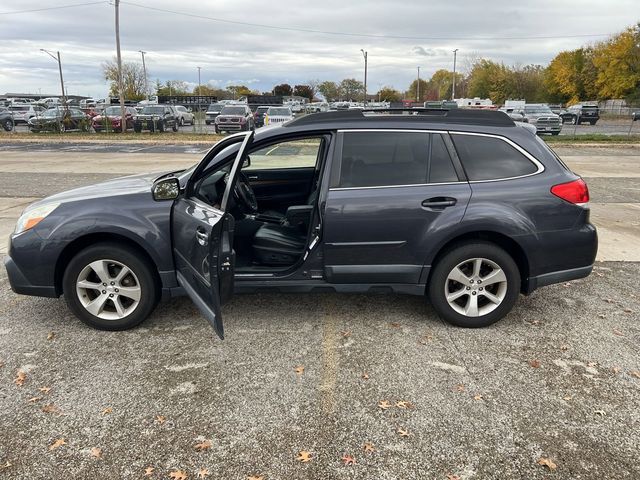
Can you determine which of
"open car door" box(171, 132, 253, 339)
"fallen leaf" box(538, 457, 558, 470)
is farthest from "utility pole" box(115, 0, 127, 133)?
"fallen leaf" box(538, 457, 558, 470)

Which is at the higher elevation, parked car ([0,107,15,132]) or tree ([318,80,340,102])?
tree ([318,80,340,102])

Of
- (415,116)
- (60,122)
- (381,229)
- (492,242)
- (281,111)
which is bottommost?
(492,242)

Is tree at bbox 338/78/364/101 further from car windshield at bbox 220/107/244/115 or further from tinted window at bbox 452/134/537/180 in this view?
tinted window at bbox 452/134/537/180

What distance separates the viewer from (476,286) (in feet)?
12.7

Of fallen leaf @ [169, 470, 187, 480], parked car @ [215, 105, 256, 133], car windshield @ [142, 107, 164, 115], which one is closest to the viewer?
fallen leaf @ [169, 470, 187, 480]

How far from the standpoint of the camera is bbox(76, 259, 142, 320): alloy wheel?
3771 mm

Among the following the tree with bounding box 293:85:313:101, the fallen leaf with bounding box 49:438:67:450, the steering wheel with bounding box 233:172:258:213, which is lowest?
the fallen leaf with bounding box 49:438:67:450

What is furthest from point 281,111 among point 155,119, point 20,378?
point 20,378

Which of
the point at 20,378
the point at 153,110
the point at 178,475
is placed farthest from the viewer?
the point at 153,110

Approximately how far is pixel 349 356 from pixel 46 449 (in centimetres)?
190

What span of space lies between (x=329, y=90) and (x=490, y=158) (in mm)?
108699

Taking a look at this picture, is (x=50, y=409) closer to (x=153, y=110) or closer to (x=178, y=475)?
(x=178, y=475)

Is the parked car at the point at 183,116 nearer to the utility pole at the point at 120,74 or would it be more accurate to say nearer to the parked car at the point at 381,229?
the utility pole at the point at 120,74

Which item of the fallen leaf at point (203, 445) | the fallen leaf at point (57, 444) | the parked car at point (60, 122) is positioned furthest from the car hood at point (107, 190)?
the parked car at point (60, 122)
